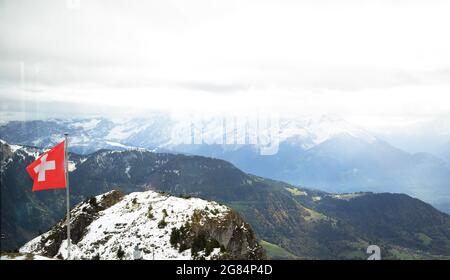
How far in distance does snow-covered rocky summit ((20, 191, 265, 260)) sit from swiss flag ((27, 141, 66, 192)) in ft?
55.2

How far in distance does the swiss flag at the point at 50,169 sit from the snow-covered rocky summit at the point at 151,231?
1683 centimetres

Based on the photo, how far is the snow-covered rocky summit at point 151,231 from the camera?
36.7 meters

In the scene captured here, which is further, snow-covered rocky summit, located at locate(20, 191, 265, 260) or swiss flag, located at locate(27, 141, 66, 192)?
snow-covered rocky summit, located at locate(20, 191, 265, 260)

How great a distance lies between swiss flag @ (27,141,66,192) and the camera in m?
17.6

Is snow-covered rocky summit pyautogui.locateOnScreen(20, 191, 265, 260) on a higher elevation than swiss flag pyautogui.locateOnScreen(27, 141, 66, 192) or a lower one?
lower

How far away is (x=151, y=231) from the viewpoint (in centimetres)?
4100

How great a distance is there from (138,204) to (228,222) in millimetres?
11446

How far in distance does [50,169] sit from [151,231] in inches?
969

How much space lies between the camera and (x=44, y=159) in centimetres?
1764

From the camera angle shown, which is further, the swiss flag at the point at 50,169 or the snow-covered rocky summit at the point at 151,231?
the snow-covered rocky summit at the point at 151,231
